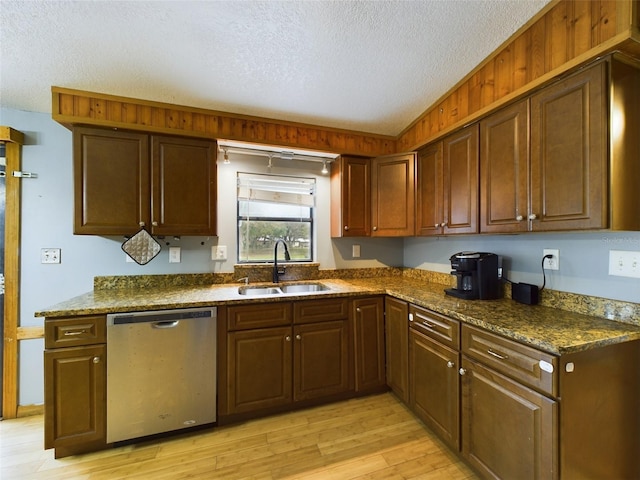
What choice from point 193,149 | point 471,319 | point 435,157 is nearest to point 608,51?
point 435,157

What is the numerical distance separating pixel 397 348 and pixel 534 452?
3.51ft

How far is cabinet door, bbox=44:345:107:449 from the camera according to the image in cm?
162

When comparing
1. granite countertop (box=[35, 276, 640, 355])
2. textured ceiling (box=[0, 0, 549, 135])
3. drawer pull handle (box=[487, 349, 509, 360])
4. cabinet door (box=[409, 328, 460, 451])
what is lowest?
cabinet door (box=[409, 328, 460, 451])

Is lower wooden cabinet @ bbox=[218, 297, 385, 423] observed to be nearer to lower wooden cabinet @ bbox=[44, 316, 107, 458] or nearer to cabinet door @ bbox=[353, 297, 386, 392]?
cabinet door @ bbox=[353, 297, 386, 392]

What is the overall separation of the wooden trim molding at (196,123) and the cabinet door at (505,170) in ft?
3.81

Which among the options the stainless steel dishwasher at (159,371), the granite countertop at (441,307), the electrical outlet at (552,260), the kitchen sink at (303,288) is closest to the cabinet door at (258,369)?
the stainless steel dishwasher at (159,371)

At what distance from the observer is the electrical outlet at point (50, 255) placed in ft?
6.98

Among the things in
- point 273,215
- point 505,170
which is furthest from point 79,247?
point 505,170

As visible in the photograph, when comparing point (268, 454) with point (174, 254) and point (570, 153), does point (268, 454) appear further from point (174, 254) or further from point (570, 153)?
point (570, 153)

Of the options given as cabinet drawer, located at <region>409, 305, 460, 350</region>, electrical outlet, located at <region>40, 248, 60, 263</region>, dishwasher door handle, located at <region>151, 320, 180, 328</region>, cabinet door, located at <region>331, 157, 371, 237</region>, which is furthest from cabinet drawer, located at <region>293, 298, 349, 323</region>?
electrical outlet, located at <region>40, 248, 60, 263</region>

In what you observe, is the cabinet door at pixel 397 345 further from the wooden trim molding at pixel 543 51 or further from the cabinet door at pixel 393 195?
the wooden trim molding at pixel 543 51

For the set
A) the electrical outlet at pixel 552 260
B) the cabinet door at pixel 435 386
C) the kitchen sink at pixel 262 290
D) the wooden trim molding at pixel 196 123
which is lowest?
the cabinet door at pixel 435 386

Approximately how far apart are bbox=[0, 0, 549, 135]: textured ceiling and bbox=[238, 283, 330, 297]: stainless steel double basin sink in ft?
5.05

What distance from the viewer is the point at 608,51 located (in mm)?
1177
